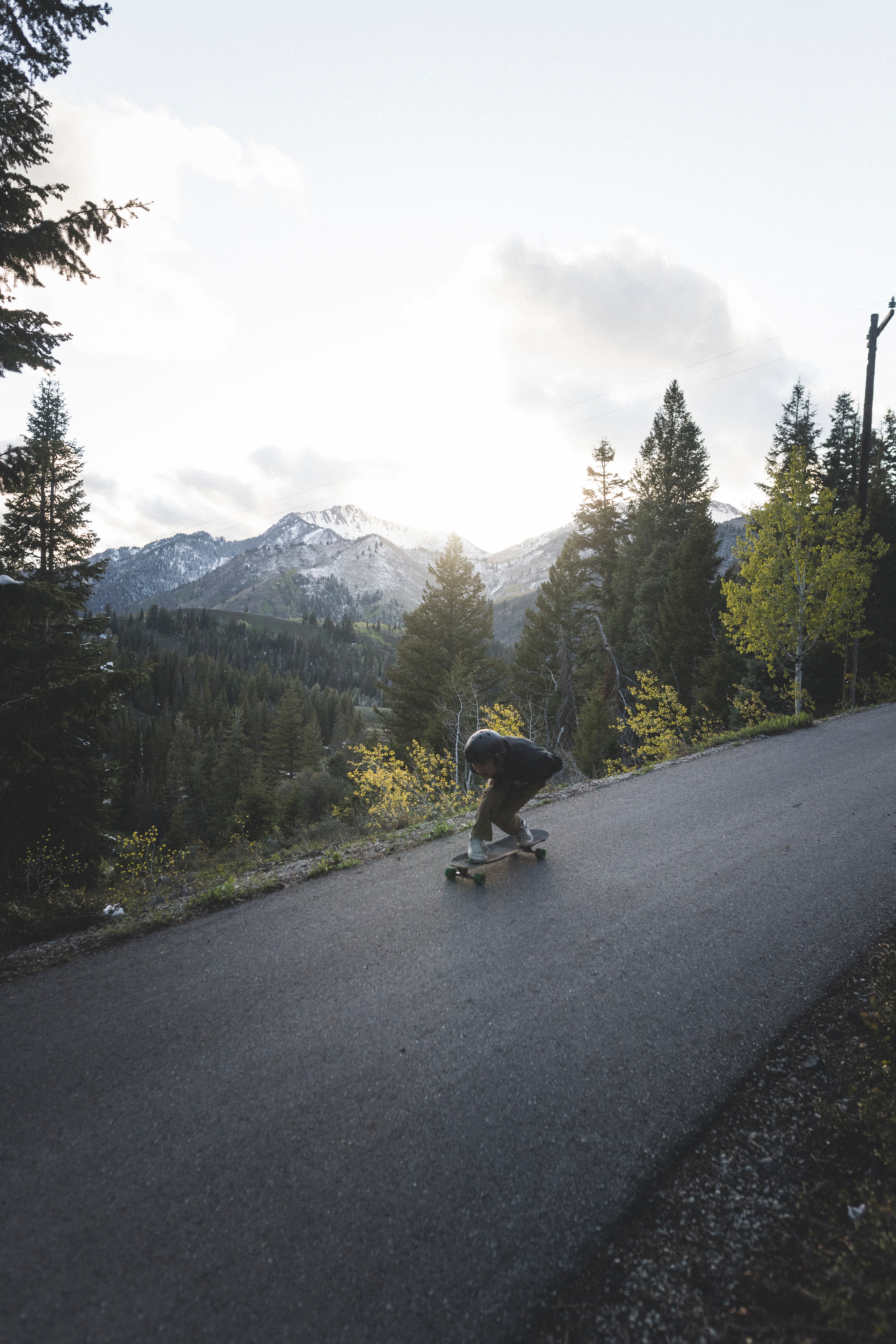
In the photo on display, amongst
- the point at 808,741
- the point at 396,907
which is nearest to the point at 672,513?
the point at 808,741

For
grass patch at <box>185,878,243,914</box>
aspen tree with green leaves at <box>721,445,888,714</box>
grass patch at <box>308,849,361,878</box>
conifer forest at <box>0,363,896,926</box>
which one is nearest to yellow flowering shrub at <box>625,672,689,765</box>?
conifer forest at <box>0,363,896,926</box>

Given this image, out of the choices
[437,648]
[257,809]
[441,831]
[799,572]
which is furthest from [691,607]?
A: [257,809]

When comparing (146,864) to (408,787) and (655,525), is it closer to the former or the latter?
(408,787)

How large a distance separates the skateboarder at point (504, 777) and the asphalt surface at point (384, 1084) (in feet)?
1.61

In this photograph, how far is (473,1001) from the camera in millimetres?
3471

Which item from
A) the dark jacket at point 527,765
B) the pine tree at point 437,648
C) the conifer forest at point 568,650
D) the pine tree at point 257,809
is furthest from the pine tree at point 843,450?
the pine tree at point 257,809

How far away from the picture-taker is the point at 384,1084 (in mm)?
2850

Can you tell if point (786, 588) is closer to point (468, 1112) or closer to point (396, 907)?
point (396, 907)

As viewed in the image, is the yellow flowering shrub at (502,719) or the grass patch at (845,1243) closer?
the grass patch at (845,1243)

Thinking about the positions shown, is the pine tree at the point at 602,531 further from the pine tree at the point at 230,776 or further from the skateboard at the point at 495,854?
the pine tree at the point at 230,776

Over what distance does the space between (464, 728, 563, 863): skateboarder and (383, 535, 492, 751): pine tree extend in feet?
67.0

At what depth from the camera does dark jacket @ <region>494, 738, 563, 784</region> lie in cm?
561

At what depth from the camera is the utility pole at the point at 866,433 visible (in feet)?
56.5

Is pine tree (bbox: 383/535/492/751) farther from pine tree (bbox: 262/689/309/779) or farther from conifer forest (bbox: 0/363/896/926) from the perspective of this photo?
pine tree (bbox: 262/689/309/779)
